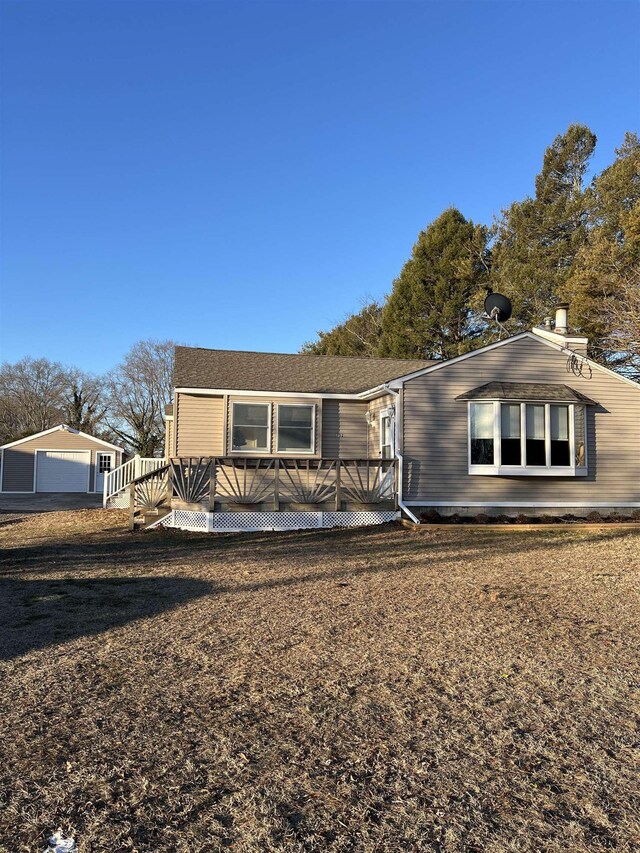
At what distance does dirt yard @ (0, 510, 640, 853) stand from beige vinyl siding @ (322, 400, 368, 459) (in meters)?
7.72

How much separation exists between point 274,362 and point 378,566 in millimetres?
9282

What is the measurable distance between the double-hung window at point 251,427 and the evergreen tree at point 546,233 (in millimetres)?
13832

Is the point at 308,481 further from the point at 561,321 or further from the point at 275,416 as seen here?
the point at 561,321

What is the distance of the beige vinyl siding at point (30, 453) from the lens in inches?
1118

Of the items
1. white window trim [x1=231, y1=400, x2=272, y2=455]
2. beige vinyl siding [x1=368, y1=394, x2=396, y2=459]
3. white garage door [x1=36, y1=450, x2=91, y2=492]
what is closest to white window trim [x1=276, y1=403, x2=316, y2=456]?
white window trim [x1=231, y1=400, x2=272, y2=455]

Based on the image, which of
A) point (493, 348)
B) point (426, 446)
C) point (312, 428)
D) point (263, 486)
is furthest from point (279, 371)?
point (493, 348)

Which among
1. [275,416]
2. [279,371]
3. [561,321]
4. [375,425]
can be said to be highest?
[561,321]

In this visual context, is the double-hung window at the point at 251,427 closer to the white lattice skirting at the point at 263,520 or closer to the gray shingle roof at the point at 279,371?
the gray shingle roof at the point at 279,371

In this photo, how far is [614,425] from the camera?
13906mm

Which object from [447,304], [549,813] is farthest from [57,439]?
[549,813]

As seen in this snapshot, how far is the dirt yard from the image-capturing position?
2434 mm

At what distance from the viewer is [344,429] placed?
49.9 feet

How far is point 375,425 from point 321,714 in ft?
38.4

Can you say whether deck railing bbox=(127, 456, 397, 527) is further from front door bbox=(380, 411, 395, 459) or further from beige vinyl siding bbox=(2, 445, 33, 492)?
beige vinyl siding bbox=(2, 445, 33, 492)
